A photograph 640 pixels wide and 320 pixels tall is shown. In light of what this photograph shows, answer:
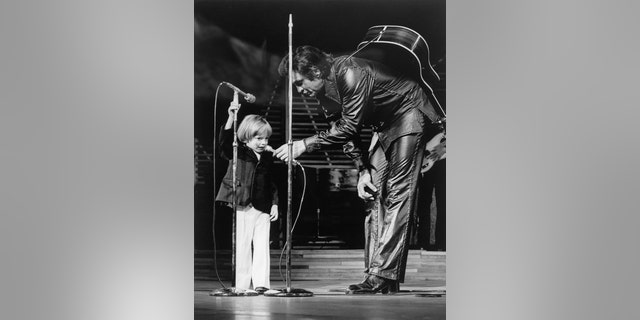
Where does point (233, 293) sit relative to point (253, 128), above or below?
below

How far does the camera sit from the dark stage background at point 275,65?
10.2ft

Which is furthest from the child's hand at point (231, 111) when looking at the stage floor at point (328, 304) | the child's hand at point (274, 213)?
the stage floor at point (328, 304)

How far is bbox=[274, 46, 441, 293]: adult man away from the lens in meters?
3.11

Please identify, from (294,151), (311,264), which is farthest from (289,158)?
(311,264)

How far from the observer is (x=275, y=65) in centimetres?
313

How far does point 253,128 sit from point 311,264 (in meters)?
0.72

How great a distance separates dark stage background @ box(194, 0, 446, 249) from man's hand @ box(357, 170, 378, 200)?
42mm

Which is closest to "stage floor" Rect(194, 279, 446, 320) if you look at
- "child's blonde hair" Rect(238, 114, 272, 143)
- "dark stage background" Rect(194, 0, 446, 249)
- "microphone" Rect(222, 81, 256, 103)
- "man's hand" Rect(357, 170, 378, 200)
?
"dark stage background" Rect(194, 0, 446, 249)

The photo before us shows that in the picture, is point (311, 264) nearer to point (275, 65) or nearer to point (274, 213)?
point (274, 213)

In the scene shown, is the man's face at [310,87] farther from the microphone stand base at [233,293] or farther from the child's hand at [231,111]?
the microphone stand base at [233,293]
